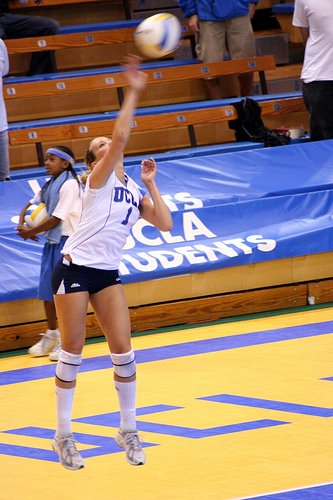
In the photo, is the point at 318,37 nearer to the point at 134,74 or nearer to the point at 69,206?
the point at 69,206

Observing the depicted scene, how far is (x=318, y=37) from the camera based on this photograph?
12.4 metres

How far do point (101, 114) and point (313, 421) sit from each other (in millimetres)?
7008

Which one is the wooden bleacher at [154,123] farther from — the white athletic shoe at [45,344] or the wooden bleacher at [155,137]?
the white athletic shoe at [45,344]

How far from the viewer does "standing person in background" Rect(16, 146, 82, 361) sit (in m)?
9.29

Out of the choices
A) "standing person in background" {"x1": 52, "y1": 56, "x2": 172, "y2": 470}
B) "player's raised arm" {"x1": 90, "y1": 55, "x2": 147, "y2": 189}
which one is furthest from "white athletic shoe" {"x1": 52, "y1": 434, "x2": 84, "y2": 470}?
"player's raised arm" {"x1": 90, "y1": 55, "x2": 147, "y2": 189}

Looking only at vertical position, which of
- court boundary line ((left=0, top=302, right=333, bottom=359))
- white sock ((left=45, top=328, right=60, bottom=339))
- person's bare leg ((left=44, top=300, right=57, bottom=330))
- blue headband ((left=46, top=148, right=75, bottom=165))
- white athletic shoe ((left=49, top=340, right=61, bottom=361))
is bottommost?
court boundary line ((left=0, top=302, right=333, bottom=359))

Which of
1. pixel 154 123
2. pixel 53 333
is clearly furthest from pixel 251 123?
pixel 53 333

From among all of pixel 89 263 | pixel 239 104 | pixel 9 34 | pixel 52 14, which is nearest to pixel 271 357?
pixel 89 263

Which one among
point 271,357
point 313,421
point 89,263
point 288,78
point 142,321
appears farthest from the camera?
point 288,78

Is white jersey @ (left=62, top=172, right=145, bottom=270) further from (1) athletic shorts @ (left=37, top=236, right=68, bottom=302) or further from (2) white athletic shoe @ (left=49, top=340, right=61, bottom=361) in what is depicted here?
(2) white athletic shoe @ (left=49, top=340, right=61, bottom=361)

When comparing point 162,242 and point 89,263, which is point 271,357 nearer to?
point 162,242

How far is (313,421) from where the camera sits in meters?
7.56

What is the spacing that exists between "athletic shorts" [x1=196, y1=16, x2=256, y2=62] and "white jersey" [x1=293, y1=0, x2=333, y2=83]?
5.75 feet

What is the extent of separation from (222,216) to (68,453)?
477 centimetres
